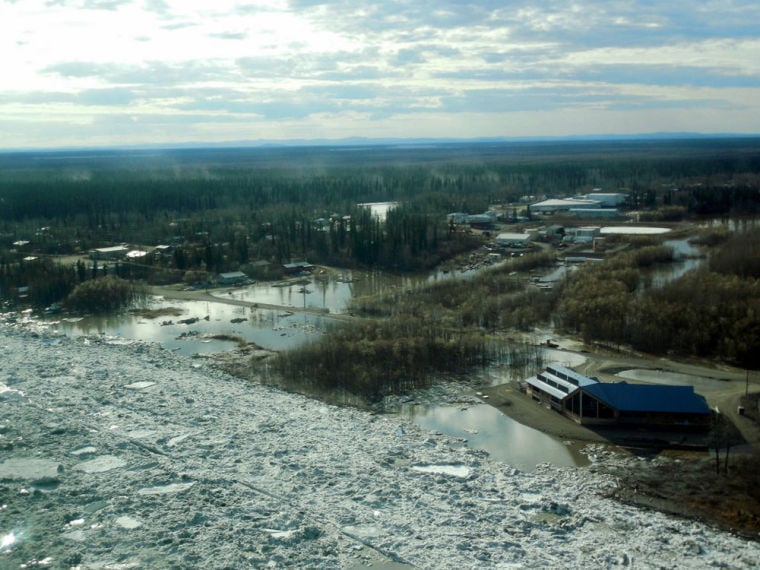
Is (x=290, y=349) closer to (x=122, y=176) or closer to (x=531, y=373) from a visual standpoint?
(x=531, y=373)

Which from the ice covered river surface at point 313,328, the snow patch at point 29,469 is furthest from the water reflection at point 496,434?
the snow patch at point 29,469

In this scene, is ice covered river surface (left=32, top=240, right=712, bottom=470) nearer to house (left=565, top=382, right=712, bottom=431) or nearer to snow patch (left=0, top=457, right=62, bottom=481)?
house (left=565, top=382, right=712, bottom=431)

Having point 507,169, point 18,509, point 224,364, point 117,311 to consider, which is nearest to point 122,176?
point 507,169

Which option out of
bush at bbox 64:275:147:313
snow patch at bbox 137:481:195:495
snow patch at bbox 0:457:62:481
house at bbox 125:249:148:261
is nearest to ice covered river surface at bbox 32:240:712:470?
bush at bbox 64:275:147:313

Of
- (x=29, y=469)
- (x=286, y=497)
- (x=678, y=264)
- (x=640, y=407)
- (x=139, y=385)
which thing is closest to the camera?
(x=286, y=497)

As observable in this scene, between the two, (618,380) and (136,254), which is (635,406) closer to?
(618,380)

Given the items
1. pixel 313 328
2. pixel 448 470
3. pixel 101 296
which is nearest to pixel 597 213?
pixel 313 328
